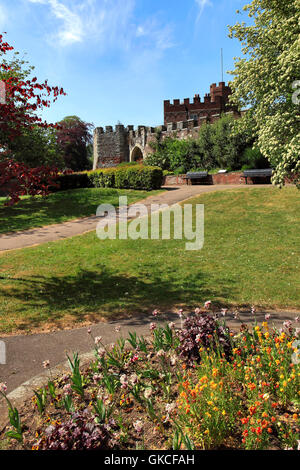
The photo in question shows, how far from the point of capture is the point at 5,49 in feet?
24.0

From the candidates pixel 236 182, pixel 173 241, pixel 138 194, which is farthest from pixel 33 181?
pixel 236 182

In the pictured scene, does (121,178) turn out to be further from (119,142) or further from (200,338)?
(200,338)

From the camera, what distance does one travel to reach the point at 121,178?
2275cm

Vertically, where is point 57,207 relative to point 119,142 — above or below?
below

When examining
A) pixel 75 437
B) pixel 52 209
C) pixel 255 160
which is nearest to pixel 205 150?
pixel 255 160

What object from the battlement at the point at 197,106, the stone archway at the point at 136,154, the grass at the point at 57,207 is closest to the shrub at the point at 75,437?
the grass at the point at 57,207

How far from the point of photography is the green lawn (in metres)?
6.66

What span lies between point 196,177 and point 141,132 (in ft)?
48.4

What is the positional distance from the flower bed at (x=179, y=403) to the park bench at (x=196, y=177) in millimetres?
18657

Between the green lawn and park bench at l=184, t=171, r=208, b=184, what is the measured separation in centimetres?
942

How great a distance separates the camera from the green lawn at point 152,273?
6656mm

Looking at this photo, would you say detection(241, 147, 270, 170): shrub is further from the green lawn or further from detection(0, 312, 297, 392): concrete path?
detection(0, 312, 297, 392): concrete path

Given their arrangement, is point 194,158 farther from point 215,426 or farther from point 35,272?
point 215,426
